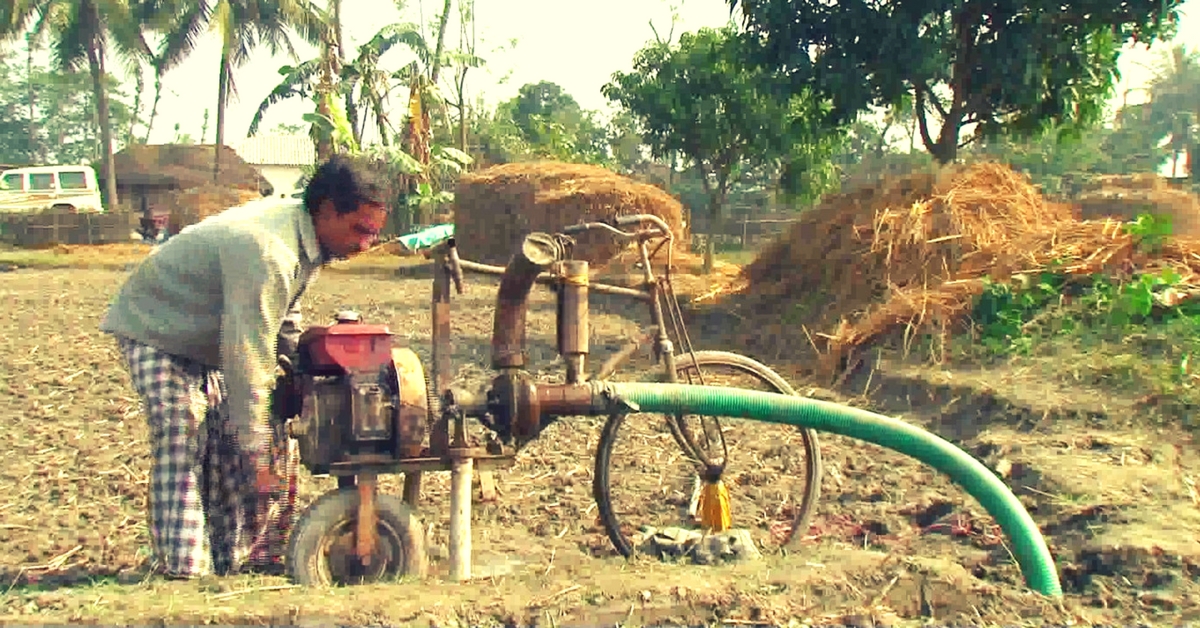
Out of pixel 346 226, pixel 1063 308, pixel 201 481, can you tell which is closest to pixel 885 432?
pixel 346 226

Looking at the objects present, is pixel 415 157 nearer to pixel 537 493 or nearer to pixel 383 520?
pixel 537 493

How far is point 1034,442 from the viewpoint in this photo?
574cm

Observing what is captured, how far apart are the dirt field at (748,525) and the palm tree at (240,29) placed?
98.8 ft

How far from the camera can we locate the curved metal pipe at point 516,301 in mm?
3770

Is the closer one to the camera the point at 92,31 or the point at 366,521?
the point at 366,521

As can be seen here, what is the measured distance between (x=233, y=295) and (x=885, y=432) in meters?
2.06

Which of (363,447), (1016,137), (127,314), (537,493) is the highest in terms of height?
(1016,137)

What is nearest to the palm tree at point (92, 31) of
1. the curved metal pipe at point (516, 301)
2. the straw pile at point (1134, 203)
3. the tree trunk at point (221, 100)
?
the tree trunk at point (221, 100)

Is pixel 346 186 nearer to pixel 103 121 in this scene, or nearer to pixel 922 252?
pixel 922 252

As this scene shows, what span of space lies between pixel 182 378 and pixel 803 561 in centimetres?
212

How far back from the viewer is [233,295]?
11.7ft

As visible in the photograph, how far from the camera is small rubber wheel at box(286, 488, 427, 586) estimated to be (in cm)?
358

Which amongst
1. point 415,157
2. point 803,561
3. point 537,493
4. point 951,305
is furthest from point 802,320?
point 415,157

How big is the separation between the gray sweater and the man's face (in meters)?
0.04
